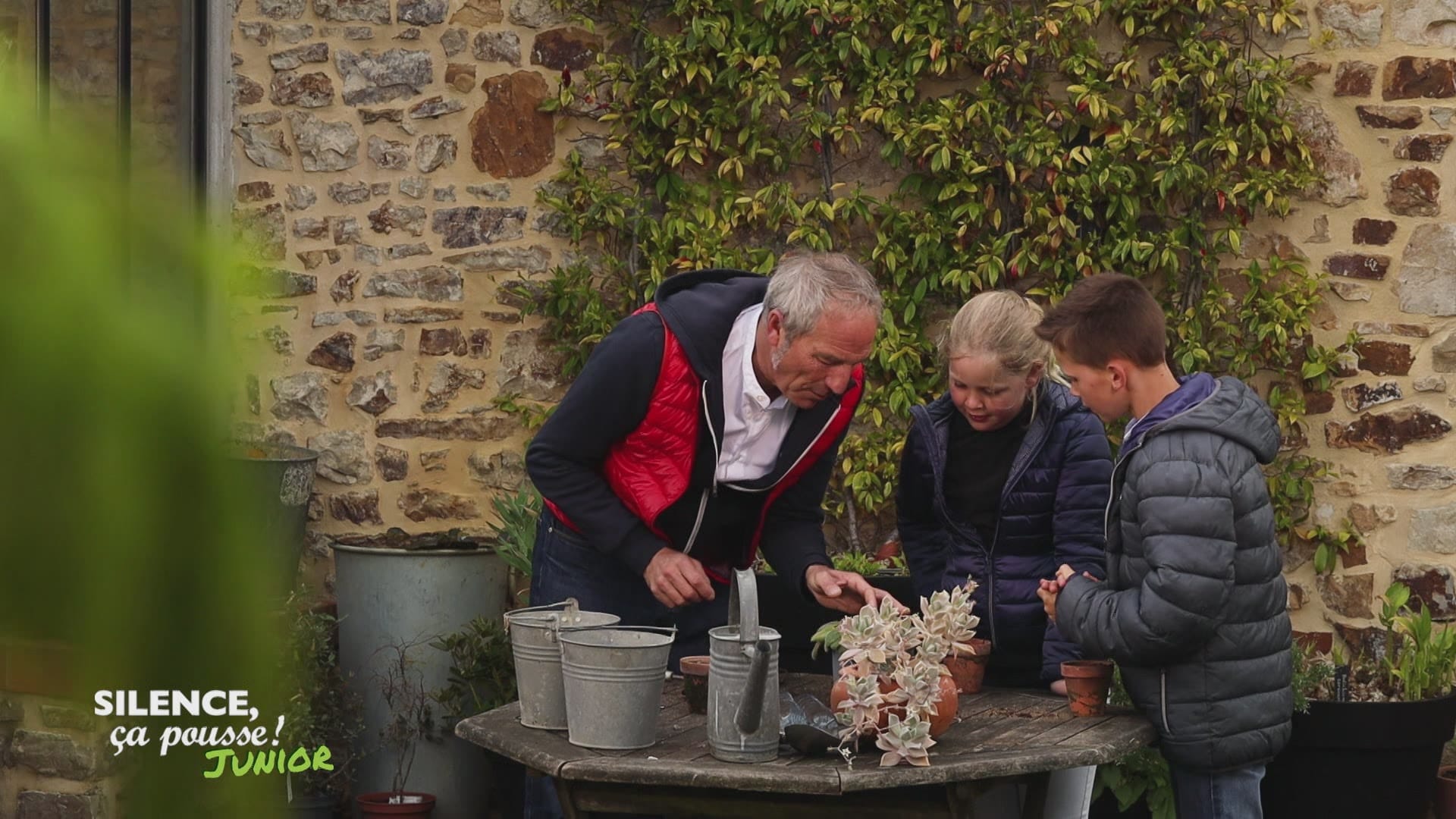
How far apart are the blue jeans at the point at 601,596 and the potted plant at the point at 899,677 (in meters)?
0.68

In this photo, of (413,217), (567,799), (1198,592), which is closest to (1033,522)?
(1198,592)

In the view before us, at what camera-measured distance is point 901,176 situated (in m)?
5.38

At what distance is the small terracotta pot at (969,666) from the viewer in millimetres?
A: 3113

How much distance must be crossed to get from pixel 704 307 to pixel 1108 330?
83 centimetres

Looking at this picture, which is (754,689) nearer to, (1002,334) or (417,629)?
Result: (1002,334)

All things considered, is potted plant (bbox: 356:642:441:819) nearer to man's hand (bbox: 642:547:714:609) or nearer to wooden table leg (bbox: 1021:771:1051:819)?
man's hand (bbox: 642:547:714:609)

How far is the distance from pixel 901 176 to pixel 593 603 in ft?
8.51

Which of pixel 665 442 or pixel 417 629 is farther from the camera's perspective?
pixel 417 629

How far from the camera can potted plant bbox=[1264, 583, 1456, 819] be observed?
4215 mm

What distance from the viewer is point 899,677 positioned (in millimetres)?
2494

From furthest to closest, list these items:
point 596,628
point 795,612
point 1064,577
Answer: point 795,612, point 1064,577, point 596,628

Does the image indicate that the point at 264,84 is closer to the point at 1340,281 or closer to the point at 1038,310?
the point at 1038,310

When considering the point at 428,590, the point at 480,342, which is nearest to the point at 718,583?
the point at 428,590

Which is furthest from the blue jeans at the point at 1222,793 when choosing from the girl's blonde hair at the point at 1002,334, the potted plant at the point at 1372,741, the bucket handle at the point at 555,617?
the potted plant at the point at 1372,741
